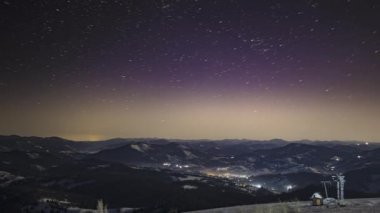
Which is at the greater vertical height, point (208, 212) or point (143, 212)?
point (208, 212)

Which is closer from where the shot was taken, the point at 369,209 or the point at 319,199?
the point at 369,209

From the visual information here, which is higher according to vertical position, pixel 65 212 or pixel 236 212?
pixel 236 212

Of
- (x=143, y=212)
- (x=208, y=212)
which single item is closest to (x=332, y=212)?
(x=208, y=212)

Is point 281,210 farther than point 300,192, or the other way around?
point 300,192

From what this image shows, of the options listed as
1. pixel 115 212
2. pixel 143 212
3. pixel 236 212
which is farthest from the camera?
pixel 115 212

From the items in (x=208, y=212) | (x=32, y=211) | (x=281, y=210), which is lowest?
(x=32, y=211)

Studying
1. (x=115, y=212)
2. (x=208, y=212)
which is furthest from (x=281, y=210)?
(x=115, y=212)

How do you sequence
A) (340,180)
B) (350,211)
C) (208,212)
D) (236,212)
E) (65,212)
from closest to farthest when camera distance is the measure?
(350,211) < (340,180) < (236,212) < (208,212) < (65,212)

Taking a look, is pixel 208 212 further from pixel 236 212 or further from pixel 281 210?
pixel 281 210

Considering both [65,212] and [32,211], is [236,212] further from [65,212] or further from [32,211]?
[32,211]
